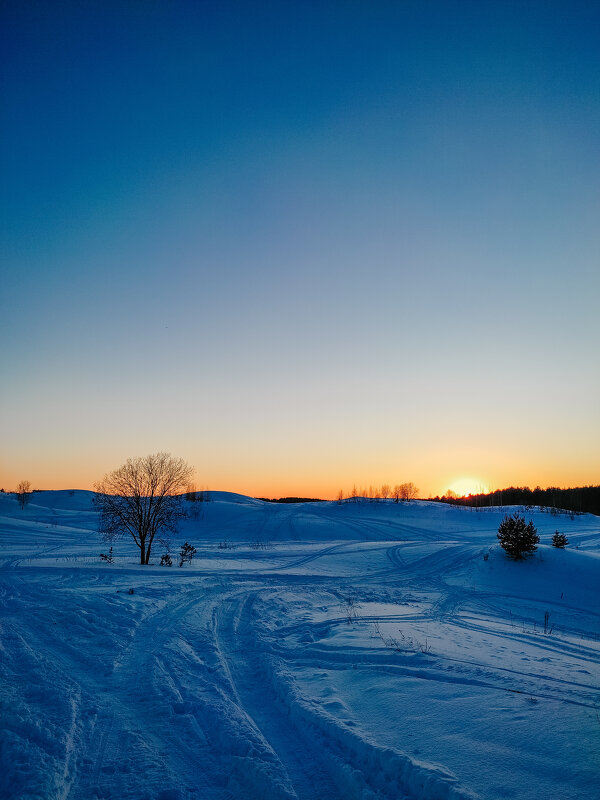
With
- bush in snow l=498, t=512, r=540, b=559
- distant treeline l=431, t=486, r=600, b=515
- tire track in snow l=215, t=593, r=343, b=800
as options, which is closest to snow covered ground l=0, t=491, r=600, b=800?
tire track in snow l=215, t=593, r=343, b=800

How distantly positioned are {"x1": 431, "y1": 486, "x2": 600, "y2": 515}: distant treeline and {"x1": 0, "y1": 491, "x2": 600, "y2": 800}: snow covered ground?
82583 millimetres

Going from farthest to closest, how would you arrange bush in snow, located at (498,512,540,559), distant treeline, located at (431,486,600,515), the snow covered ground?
distant treeline, located at (431,486,600,515) < bush in snow, located at (498,512,540,559) < the snow covered ground

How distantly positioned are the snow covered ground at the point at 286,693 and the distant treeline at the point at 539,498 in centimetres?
8258

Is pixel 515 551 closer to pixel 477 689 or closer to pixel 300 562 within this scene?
pixel 300 562

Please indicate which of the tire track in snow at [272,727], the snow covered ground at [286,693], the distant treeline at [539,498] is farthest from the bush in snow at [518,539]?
the distant treeline at [539,498]

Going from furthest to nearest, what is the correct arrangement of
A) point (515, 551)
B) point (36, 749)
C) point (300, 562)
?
point (300, 562), point (515, 551), point (36, 749)

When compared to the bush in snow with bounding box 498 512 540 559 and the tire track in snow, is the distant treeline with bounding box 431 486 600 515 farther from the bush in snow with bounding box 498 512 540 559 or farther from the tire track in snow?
the tire track in snow

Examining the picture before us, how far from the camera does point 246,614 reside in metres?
11.0

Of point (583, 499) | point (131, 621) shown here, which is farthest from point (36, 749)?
point (583, 499)

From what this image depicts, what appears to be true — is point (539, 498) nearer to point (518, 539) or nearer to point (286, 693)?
point (518, 539)

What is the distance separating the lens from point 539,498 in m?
98.0

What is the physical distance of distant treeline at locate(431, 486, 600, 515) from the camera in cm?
8581

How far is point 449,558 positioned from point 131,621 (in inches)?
729

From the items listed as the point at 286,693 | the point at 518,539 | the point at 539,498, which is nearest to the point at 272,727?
the point at 286,693
